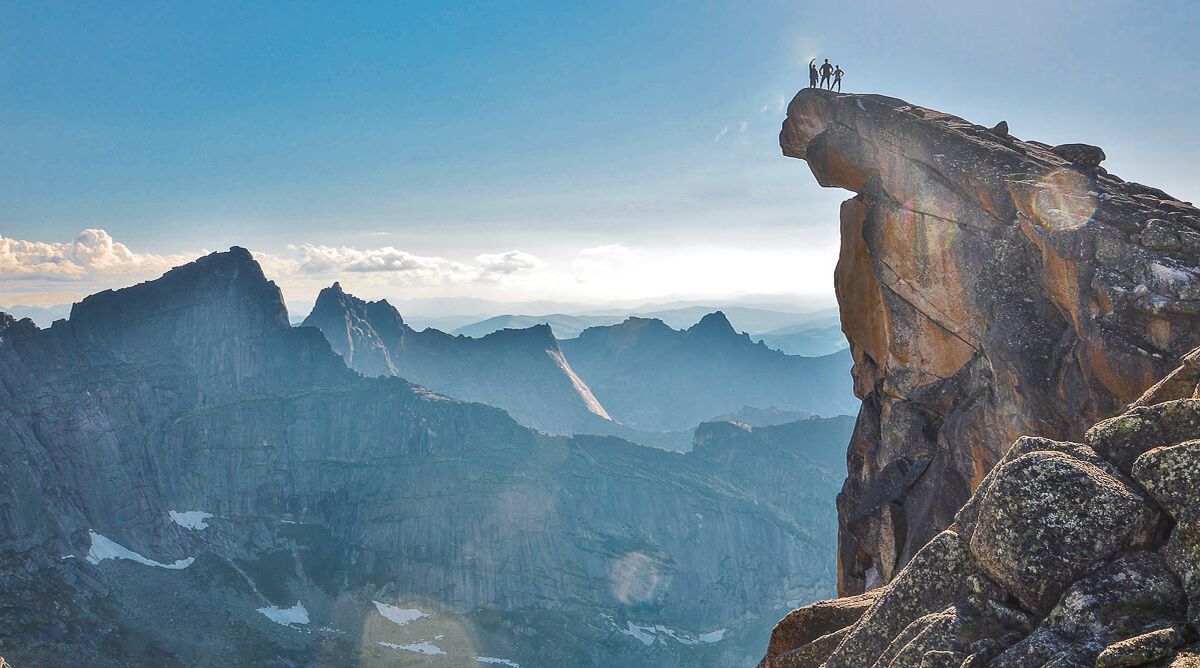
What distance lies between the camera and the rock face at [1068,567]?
14156 millimetres

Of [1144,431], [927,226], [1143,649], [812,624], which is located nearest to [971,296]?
[927,226]

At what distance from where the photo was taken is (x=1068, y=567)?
15.9 metres

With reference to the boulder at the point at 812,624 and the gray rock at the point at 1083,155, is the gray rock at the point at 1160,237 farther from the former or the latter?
the boulder at the point at 812,624

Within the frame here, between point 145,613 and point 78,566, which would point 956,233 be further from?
point 78,566

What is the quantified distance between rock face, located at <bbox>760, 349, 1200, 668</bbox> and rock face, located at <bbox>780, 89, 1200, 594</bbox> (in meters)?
11.5

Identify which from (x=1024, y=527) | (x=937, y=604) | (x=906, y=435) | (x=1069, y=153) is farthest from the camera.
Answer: (x=906, y=435)

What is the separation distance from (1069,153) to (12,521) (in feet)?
854

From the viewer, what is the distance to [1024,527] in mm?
16516

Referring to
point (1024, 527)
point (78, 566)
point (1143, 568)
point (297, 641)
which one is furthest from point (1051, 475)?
point (78, 566)

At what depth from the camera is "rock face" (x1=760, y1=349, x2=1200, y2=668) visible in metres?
14.2

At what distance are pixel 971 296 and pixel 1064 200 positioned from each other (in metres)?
6.93

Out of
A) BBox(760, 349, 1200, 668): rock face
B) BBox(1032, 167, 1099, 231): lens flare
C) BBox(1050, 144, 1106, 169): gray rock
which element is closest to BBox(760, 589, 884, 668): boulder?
BBox(760, 349, 1200, 668): rock face

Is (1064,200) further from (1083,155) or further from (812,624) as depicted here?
(812,624)

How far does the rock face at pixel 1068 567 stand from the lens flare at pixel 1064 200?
1570 cm
